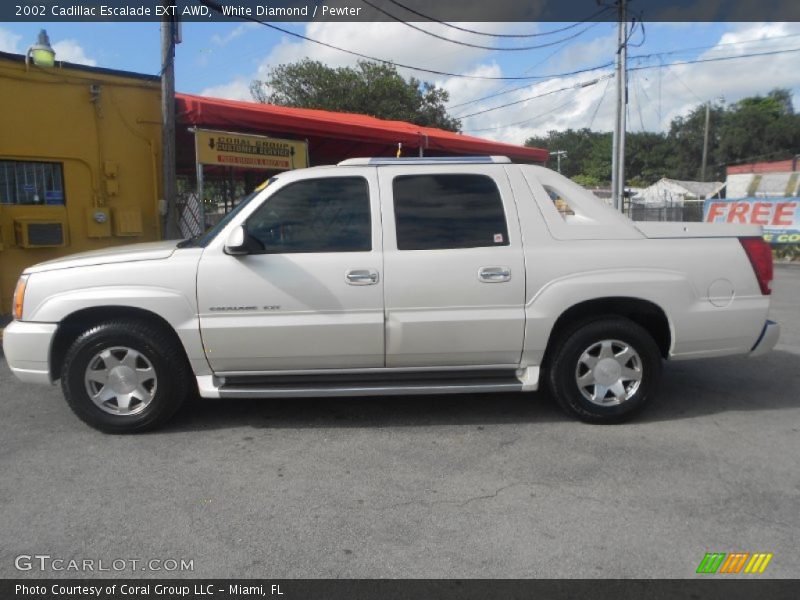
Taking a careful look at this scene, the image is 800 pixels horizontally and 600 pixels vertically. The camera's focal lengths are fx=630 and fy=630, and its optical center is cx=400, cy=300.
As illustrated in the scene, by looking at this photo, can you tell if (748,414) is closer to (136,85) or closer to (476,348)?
(476,348)

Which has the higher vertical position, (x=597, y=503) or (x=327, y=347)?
(x=327, y=347)

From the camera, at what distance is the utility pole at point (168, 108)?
29.8 ft

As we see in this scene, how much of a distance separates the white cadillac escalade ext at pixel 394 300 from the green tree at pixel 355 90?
2981cm

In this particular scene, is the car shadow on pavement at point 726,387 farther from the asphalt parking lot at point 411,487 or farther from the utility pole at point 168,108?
the utility pole at point 168,108

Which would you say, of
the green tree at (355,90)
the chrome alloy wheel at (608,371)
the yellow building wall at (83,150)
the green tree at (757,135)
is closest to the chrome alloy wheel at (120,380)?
the chrome alloy wheel at (608,371)

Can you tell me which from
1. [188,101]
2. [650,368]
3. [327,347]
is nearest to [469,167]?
[327,347]

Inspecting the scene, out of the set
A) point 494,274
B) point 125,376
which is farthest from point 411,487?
point 125,376

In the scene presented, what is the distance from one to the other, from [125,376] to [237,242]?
1.25 metres

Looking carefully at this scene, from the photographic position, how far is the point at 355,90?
3297 centimetres

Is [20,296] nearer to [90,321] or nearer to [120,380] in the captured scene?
[90,321]

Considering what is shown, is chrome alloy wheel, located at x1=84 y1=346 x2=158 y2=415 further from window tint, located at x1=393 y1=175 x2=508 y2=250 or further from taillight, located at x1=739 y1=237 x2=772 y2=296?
taillight, located at x1=739 y1=237 x2=772 y2=296
